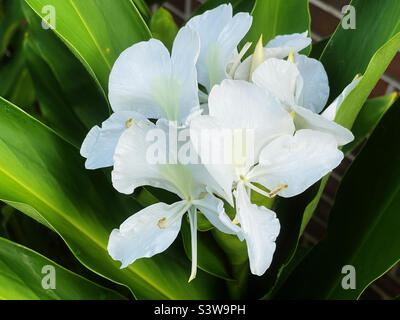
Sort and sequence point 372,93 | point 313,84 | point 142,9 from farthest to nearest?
1. point 372,93
2. point 142,9
3. point 313,84

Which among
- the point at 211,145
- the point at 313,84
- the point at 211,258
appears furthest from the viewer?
the point at 211,258

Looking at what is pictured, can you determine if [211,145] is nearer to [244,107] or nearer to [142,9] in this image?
[244,107]

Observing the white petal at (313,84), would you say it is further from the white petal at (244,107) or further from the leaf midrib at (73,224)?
the leaf midrib at (73,224)

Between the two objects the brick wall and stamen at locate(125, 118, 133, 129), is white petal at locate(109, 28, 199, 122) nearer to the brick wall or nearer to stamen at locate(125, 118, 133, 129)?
stamen at locate(125, 118, 133, 129)

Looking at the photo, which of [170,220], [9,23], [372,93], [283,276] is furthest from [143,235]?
[9,23]

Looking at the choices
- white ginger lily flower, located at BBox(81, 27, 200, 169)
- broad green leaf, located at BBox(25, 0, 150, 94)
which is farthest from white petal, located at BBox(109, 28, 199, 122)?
broad green leaf, located at BBox(25, 0, 150, 94)

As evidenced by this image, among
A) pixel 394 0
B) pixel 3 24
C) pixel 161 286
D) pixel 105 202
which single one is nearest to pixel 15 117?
pixel 105 202

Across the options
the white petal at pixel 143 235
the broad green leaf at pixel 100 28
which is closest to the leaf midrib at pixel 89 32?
the broad green leaf at pixel 100 28

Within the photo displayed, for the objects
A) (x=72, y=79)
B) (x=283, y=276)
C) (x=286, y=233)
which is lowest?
(x=283, y=276)
